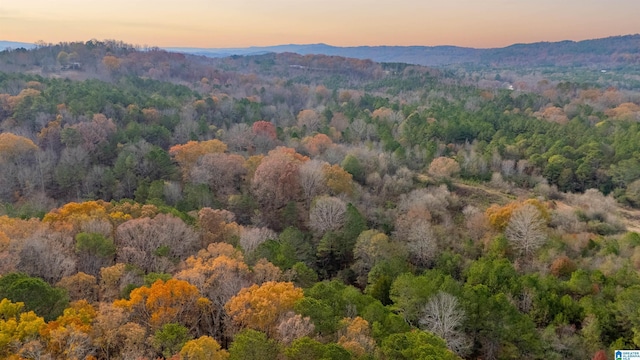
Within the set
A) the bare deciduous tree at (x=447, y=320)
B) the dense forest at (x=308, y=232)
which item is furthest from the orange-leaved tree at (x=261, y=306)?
the bare deciduous tree at (x=447, y=320)

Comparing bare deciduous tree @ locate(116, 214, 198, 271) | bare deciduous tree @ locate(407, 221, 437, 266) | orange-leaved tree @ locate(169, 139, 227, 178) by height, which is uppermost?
orange-leaved tree @ locate(169, 139, 227, 178)

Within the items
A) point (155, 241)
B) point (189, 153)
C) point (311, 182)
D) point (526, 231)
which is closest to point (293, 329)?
point (155, 241)

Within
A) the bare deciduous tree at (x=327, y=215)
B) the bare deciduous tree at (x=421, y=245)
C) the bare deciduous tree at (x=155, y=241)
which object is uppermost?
the bare deciduous tree at (x=155, y=241)

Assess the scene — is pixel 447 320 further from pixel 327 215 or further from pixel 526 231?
pixel 327 215

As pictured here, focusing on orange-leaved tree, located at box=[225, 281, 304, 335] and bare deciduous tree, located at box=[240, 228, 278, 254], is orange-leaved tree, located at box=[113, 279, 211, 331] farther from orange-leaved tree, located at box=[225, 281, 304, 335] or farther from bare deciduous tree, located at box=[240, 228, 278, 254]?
bare deciduous tree, located at box=[240, 228, 278, 254]

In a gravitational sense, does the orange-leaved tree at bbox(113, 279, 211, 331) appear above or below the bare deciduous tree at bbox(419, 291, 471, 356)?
above

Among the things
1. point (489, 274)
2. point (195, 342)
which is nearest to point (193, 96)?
point (489, 274)

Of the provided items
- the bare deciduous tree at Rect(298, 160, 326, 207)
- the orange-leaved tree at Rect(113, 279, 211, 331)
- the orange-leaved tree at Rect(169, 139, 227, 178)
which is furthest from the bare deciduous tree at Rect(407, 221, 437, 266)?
the orange-leaved tree at Rect(169, 139, 227, 178)

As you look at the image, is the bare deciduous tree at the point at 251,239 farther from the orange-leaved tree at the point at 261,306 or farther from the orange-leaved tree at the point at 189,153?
the orange-leaved tree at the point at 189,153

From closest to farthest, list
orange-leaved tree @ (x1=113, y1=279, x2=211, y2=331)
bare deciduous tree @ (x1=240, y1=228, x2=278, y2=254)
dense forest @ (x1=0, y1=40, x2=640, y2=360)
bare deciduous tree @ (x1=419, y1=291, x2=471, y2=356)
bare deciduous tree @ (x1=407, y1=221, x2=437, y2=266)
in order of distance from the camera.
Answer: orange-leaved tree @ (x1=113, y1=279, x2=211, y2=331)
dense forest @ (x1=0, y1=40, x2=640, y2=360)
bare deciduous tree @ (x1=419, y1=291, x2=471, y2=356)
bare deciduous tree @ (x1=240, y1=228, x2=278, y2=254)
bare deciduous tree @ (x1=407, y1=221, x2=437, y2=266)
